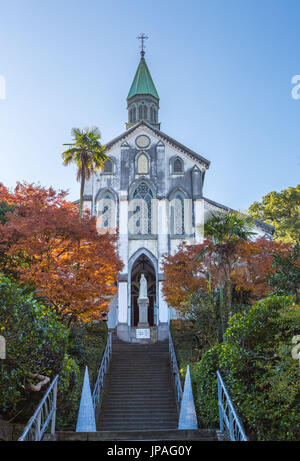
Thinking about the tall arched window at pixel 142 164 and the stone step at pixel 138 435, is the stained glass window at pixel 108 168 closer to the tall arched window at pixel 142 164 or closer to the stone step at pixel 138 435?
the tall arched window at pixel 142 164

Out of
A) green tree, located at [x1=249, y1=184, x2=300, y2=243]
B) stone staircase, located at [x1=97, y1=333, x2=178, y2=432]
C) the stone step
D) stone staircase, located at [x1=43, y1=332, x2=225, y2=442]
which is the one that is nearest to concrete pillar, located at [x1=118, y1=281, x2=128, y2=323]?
stone staircase, located at [x1=97, y1=333, x2=178, y2=432]

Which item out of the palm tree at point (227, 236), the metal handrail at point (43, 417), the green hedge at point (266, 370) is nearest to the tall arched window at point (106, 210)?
the palm tree at point (227, 236)

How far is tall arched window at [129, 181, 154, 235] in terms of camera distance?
31016 mm

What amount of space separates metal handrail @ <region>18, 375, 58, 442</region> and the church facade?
63.0 feet

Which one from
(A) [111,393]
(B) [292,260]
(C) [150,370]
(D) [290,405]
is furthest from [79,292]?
(D) [290,405]

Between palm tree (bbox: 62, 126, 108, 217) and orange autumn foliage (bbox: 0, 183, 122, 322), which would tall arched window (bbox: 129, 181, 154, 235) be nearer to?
palm tree (bbox: 62, 126, 108, 217)

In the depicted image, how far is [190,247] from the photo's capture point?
2345 centimetres

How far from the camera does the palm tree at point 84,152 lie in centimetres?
2367

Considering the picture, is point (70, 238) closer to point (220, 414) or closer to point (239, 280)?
point (239, 280)

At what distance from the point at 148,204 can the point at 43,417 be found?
2321 centimetres

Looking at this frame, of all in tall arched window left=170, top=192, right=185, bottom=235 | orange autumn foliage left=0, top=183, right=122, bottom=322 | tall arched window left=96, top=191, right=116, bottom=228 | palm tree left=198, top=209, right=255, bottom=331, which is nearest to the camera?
orange autumn foliage left=0, top=183, right=122, bottom=322

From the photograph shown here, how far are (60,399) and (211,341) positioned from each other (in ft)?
31.7

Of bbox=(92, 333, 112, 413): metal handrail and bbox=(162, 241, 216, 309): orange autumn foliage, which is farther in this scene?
bbox=(162, 241, 216, 309): orange autumn foliage

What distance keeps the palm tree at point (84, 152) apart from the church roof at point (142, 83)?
1896 cm
